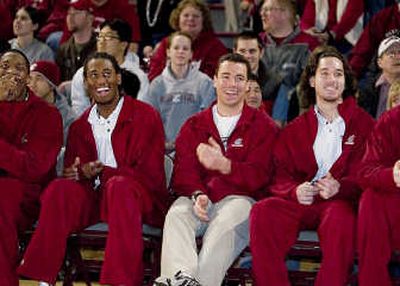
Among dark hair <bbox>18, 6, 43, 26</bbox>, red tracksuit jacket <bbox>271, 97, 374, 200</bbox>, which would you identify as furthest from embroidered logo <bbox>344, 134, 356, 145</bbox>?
dark hair <bbox>18, 6, 43, 26</bbox>

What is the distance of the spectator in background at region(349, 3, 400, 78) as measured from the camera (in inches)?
307

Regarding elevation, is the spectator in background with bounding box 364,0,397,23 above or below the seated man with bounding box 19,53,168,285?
above

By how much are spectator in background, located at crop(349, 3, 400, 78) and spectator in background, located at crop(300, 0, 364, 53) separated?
35 cm

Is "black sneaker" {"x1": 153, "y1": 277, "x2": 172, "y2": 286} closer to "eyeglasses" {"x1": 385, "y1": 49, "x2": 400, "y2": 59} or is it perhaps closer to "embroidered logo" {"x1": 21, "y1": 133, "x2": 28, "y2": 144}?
"embroidered logo" {"x1": 21, "y1": 133, "x2": 28, "y2": 144}

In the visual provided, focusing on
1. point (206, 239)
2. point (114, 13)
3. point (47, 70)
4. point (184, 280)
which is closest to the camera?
point (184, 280)

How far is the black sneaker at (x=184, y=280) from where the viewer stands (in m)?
5.24

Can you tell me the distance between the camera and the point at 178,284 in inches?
207

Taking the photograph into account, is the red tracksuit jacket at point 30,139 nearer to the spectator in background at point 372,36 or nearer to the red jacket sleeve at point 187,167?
the red jacket sleeve at point 187,167

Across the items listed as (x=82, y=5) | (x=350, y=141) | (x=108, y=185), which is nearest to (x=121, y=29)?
(x=82, y=5)

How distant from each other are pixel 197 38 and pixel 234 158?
7.85ft

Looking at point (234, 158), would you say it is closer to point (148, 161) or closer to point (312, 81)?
point (148, 161)

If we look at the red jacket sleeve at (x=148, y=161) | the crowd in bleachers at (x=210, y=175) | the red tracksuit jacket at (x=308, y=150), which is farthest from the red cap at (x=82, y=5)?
the red tracksuit jacket at (x=308, y=150)

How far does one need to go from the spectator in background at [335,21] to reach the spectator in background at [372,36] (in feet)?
1.16

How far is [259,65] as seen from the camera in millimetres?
7344
